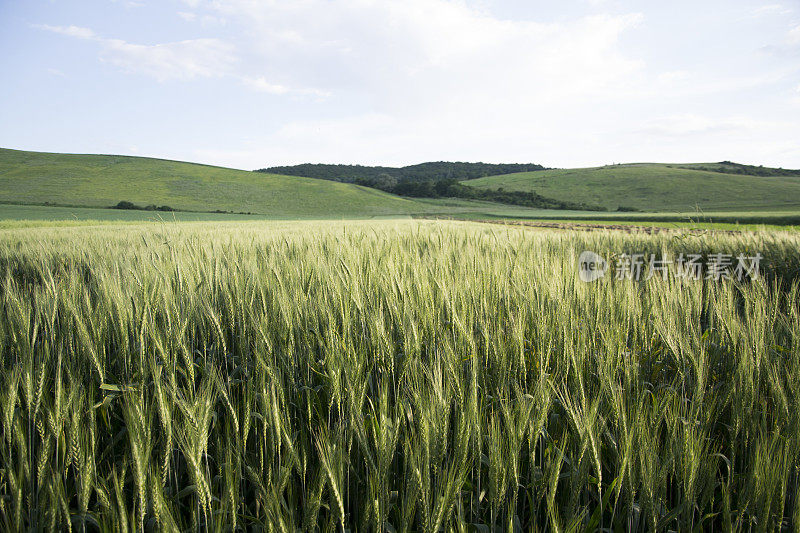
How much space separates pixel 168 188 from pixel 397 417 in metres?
53.9

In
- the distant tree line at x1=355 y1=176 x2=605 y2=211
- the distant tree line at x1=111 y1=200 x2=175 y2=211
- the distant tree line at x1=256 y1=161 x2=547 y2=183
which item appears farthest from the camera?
the distant tree line at x1=256 y1=161 x2=547 y2=183

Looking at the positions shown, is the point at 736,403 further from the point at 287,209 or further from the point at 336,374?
the point at 287,209

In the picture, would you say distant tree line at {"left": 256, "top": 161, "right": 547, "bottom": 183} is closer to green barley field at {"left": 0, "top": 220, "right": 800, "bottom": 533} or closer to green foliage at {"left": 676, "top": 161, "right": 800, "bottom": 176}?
green foliage at {"left": 676, "top": 161, "right": 800, "bottom": 176}

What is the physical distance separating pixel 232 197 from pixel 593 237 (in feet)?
149

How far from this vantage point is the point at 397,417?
0.94 metres

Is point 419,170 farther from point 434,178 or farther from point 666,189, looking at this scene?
point 666,189

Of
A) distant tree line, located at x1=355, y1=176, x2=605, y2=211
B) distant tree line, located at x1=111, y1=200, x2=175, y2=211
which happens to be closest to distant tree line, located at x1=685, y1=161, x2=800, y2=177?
distant tree line, located at x1=355, y1=176, x2=605, y2=211

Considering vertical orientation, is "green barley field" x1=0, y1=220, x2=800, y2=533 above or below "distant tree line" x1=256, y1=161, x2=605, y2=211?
below

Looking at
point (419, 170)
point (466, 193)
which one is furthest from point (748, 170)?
point (419, 170)

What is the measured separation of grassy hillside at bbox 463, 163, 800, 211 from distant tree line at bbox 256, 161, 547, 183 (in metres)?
29.3

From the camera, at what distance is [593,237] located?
6758 mm

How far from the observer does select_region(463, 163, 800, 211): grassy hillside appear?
1889 inches

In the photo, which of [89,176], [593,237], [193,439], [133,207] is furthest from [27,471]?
[89,176]

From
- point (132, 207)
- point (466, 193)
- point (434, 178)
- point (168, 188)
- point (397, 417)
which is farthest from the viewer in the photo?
point (434, 178)
